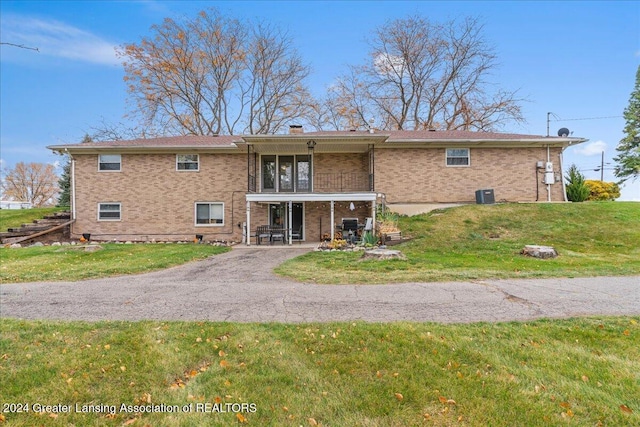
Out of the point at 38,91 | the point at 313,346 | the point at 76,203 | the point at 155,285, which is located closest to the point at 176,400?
the point at 313,346

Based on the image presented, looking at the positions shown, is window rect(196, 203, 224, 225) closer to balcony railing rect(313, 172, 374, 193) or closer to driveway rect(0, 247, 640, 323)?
balcony railing rect(313, 172, 374, 193)

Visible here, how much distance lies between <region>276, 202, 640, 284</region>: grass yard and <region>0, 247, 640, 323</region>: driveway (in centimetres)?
84

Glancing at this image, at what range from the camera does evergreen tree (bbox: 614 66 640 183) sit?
35.0 meters

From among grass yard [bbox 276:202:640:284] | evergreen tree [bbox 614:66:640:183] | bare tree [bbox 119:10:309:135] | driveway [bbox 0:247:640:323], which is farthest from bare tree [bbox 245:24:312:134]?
evergreen tree [bbox 614:66:640:183]

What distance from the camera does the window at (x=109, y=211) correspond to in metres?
17.2

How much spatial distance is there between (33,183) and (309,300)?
58.3 meters

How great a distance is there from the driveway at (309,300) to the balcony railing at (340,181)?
9684mm

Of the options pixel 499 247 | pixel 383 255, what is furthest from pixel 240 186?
pixel 499 247

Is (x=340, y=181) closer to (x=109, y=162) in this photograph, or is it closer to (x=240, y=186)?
(x=240, y=186)

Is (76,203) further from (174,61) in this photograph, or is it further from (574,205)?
(574,205)

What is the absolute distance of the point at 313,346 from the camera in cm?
387

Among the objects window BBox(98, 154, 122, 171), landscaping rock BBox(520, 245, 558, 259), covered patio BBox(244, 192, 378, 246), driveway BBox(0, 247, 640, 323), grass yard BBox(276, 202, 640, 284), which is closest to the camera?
driveway BBox(0, 247, 640, 323)

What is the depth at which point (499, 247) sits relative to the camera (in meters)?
11.5

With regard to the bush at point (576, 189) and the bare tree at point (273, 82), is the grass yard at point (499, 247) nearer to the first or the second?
the bush at point (576, 189)
